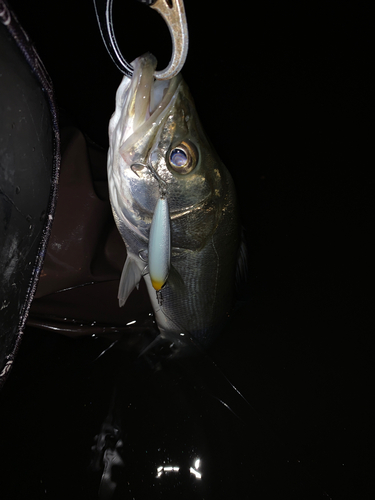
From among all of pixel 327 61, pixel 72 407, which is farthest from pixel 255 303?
pixel 327 61

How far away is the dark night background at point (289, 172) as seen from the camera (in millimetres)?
1728

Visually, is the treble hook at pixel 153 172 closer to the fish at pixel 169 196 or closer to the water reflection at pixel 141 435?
the fish at pixel 169 196

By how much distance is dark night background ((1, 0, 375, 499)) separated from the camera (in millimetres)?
1728

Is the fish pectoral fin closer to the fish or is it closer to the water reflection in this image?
the fish

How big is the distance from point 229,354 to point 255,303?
0.49 m

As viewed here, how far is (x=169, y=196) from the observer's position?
117cm

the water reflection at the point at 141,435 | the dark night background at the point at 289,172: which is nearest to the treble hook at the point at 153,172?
the dark night background at the point at 289,172

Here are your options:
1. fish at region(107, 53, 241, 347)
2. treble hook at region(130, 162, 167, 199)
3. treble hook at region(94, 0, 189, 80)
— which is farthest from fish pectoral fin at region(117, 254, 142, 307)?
treble hook at region(94, 0, 189, 80)

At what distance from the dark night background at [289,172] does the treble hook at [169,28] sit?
2.67 feet

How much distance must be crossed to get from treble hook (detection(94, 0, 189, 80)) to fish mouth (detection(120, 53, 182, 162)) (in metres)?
0.08

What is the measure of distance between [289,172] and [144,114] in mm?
1549

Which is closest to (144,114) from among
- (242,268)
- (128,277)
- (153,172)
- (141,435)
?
(153,172)

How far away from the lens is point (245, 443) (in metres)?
1.50

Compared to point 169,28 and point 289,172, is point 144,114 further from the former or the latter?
point 289,172
